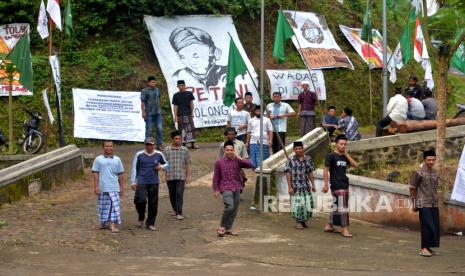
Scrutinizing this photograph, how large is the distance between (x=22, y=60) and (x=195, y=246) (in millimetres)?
7049

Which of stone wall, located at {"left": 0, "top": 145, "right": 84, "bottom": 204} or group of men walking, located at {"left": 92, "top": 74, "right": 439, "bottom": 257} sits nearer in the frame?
group of men walking, located at {"left": 92, "top": 74, "right": 439, "bottom": 257}

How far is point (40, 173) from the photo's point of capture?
52.4 feet

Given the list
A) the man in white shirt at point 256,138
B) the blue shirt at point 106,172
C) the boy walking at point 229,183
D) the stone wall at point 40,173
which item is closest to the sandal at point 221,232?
the boy walking at point 229,183

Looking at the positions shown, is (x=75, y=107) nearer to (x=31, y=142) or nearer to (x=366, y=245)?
(x=31, y=142)

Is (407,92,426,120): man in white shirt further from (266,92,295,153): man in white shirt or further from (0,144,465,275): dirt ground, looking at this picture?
(0,144,465,275): dirt ground

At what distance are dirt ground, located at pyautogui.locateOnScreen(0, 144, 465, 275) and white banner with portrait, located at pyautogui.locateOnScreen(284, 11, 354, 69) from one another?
11851 millimetres

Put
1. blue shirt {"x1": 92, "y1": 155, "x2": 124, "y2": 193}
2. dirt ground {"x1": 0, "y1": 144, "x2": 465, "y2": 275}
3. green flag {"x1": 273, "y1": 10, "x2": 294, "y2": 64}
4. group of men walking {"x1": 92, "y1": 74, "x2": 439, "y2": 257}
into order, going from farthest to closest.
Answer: green flag {"x1": 273, "y1": 10, "x2": 294, "y2": 64}, blue shirt {"x1": 92, "y1": 155, "x2": 124, "y2": 193}, group of men walking {"x1": 92, "y1": 74, "x2": 439, "y2": 257}, dirt ground {"x1": 0, "y1": 144, "x2": 465, "y2": 275}

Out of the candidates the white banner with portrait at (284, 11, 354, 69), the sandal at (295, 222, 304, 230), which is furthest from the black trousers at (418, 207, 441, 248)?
the white banner with portrait at (284, 11, 354, 69)

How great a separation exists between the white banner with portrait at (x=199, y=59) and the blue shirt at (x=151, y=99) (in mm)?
4924

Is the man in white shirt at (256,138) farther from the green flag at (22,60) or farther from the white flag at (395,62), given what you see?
the white flag at (395,62)

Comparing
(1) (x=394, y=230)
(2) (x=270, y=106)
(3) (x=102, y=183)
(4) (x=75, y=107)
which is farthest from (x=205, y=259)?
(4) (x=75, y=107)

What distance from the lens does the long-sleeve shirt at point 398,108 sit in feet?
60.3

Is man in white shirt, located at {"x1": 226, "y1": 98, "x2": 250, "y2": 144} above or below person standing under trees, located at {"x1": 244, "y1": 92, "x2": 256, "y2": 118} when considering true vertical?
below

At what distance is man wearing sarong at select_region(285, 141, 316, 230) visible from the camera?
13539 millimetres
